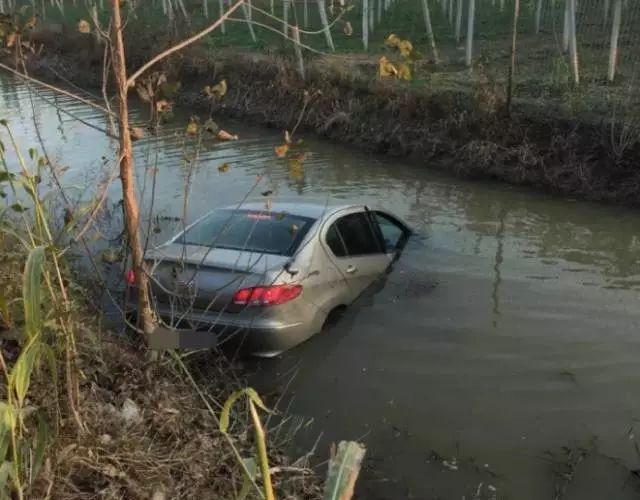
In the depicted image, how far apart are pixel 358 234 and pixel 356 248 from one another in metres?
0.19

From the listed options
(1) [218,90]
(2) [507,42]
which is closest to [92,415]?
(1) [218,90]

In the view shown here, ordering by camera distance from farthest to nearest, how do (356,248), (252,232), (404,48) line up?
(356,248)
(252,232)
(404,48)

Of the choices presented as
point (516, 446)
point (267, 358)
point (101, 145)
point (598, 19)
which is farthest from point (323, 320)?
point (598, 19)

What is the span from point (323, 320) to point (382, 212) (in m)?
2.31

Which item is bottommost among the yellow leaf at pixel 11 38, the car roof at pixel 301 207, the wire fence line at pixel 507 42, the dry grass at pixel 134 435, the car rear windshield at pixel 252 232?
the dry grass at pixel 134 435

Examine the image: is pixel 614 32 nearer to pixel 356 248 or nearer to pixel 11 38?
pixel 356 248

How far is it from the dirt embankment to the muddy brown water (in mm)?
1717

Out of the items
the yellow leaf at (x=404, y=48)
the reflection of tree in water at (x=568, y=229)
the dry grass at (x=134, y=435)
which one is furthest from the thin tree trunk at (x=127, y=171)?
the reflection of tree in water at (x=568, y=229)

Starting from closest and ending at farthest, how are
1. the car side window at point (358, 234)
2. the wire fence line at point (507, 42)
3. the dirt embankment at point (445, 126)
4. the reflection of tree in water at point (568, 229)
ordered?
the car side window at point (358, 234)
the reflection of tree in water at point (568, 229)
the dirt embankment at point (445, 126)
the wire fence line at point (507, 42)

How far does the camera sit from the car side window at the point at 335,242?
22.1 ft

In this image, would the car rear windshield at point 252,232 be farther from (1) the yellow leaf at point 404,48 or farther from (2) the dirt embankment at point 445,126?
(2) the dirt embankment at point 445,126

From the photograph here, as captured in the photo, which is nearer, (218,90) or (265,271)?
(218,90)

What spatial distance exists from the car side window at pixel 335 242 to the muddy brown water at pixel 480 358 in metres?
0.68

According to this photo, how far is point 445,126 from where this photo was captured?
15.2 m
